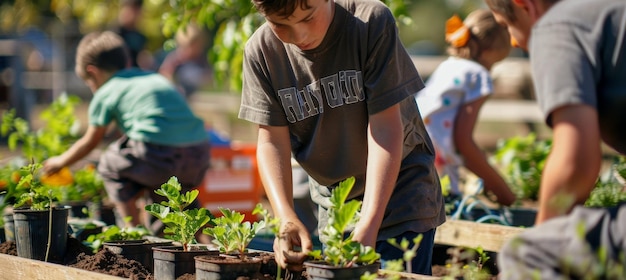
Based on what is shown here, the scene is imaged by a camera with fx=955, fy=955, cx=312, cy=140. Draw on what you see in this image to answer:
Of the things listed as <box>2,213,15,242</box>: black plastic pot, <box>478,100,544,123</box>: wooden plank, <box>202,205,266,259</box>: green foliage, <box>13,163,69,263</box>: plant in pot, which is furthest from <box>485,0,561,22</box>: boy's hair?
<box>478,100,544,123</box>: wooden plank

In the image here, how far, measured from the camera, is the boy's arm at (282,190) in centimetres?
297

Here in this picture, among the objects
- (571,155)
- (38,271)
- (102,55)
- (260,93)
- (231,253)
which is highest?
(102,55)

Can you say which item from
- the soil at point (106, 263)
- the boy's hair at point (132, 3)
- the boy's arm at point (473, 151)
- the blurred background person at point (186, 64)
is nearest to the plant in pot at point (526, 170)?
the boy's arm at point (473, 151)

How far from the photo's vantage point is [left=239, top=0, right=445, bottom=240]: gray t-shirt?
126 inches

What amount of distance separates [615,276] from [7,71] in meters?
16.3

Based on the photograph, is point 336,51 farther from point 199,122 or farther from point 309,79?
point 199,122

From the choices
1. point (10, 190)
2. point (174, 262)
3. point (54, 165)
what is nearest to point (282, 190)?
point (174, 262)

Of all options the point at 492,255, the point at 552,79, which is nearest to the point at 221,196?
the point at 492,255

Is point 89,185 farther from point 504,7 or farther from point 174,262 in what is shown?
point 504,7

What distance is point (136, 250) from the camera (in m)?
3.77

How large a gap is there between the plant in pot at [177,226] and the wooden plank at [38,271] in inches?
9.0

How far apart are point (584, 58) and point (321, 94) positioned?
1329 millimetres

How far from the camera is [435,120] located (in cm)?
532

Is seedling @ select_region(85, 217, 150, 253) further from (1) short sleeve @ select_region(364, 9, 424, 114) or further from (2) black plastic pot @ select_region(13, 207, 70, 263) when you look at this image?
(1) short sleeve @ select_region(364, 9, 424, 114)
